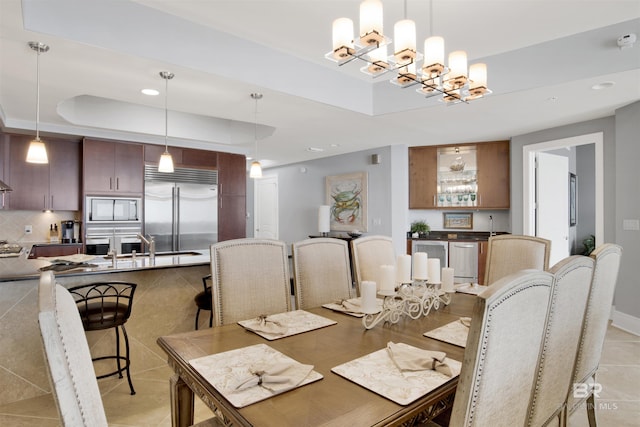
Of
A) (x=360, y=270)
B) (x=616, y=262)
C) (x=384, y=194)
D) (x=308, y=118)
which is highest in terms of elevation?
(x=308, y=118)

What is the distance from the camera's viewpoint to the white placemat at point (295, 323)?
5.04ft

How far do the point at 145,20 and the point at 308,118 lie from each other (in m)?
1.96

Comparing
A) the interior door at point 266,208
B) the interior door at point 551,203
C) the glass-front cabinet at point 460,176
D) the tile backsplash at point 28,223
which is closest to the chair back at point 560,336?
the interior door at point 551,203

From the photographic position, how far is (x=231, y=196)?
575cm

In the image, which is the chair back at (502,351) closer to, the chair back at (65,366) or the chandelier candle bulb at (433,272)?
the chair back at (65,366)

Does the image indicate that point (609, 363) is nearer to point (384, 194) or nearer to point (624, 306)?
point (624, 306)

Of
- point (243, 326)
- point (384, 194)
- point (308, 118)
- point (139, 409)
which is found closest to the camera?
point (243, 326)

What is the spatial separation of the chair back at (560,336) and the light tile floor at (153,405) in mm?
1191

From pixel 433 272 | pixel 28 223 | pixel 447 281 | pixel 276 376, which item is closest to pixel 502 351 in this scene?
pixel 276 376

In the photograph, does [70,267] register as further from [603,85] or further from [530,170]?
[530,170]

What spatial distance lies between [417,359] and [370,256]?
1.39 m

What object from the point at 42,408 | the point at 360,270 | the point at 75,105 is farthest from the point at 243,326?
the point at 75,105

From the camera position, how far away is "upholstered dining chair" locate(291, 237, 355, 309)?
2.22m

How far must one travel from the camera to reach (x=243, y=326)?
1641 mm
